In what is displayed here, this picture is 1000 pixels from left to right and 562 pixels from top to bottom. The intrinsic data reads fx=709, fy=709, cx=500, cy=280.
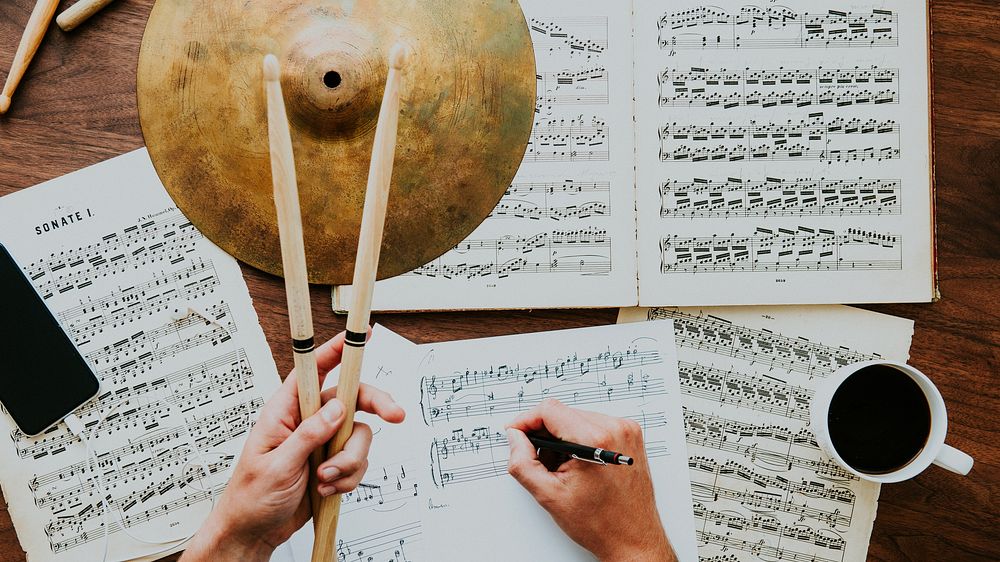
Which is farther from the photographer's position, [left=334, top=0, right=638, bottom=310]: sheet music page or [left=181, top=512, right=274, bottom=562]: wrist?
[left=334, top=0, right=638, bottom=310]: sheet music page

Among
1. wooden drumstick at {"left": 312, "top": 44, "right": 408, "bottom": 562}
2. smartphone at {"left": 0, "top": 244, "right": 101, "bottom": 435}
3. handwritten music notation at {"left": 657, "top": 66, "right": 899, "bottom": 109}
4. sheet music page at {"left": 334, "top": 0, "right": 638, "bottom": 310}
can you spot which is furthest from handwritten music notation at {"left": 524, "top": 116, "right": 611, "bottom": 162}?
smartphone at {"left": 0, "top": 244, "right": 101, "bottom": 435}

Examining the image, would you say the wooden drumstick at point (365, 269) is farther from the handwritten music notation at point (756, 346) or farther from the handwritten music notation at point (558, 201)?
the handwritten music notation at point (756, 346)

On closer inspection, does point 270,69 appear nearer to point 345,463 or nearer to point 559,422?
point 345,463

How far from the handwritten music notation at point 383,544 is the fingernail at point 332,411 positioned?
305mm

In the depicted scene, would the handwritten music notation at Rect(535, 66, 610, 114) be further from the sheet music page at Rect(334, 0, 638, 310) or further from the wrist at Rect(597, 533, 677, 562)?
the wrist at Rect(597, 533, 677, 562)

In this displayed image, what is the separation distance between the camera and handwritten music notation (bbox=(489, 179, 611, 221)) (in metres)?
0.94

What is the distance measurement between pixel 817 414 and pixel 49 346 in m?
0.99

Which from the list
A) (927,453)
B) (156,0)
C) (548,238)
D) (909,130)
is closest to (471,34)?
(548,238)

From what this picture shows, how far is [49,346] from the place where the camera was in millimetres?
918

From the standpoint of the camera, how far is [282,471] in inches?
27.9

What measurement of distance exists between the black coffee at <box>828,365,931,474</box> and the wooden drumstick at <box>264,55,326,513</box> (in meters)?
0.64

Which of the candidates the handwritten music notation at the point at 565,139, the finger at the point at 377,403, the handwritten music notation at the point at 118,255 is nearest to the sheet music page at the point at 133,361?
the handwritten music notation at the point at 118,255

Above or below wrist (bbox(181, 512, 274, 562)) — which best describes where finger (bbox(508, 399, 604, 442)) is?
above

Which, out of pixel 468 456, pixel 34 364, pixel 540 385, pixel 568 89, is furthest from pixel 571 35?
pixel 34 364
